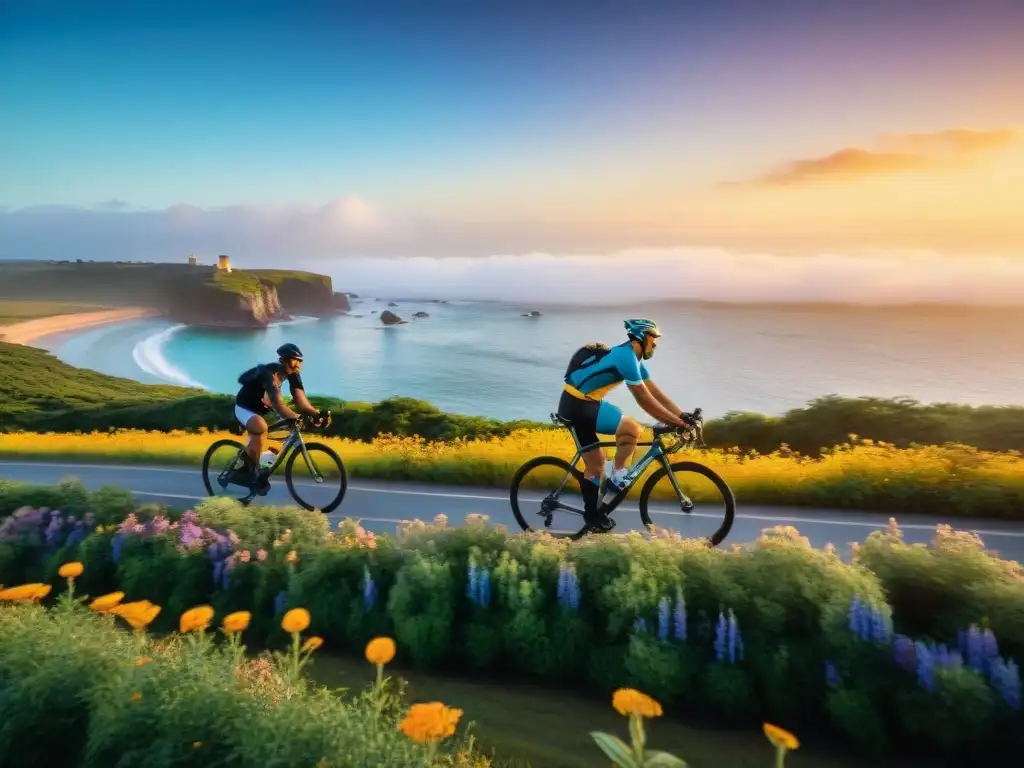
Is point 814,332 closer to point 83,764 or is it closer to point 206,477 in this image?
point 83,764

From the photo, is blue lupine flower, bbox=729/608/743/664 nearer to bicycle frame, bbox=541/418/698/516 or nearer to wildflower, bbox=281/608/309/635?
bicycle frame, bbox=541/418/698/516

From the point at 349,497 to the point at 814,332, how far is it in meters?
3.84

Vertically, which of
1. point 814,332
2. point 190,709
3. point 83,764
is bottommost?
point 83,764

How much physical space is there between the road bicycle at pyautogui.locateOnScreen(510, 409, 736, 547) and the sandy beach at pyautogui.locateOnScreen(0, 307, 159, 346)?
16.1ft

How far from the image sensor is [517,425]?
5.75 meters

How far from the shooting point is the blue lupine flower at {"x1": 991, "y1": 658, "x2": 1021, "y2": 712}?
274 cm

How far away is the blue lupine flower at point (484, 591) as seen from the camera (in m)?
3.77

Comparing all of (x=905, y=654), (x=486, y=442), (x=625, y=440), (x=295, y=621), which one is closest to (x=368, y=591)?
(x=295, y=621)

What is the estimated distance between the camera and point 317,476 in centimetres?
591

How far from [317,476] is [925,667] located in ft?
14.9

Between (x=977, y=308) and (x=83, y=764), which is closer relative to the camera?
(x=83, y=764)

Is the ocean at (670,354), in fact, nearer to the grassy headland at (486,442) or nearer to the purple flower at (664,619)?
the grassy headland at (486,442)

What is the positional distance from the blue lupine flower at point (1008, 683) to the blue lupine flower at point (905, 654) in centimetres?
28

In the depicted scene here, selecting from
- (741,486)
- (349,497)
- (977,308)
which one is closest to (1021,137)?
(977,308)
